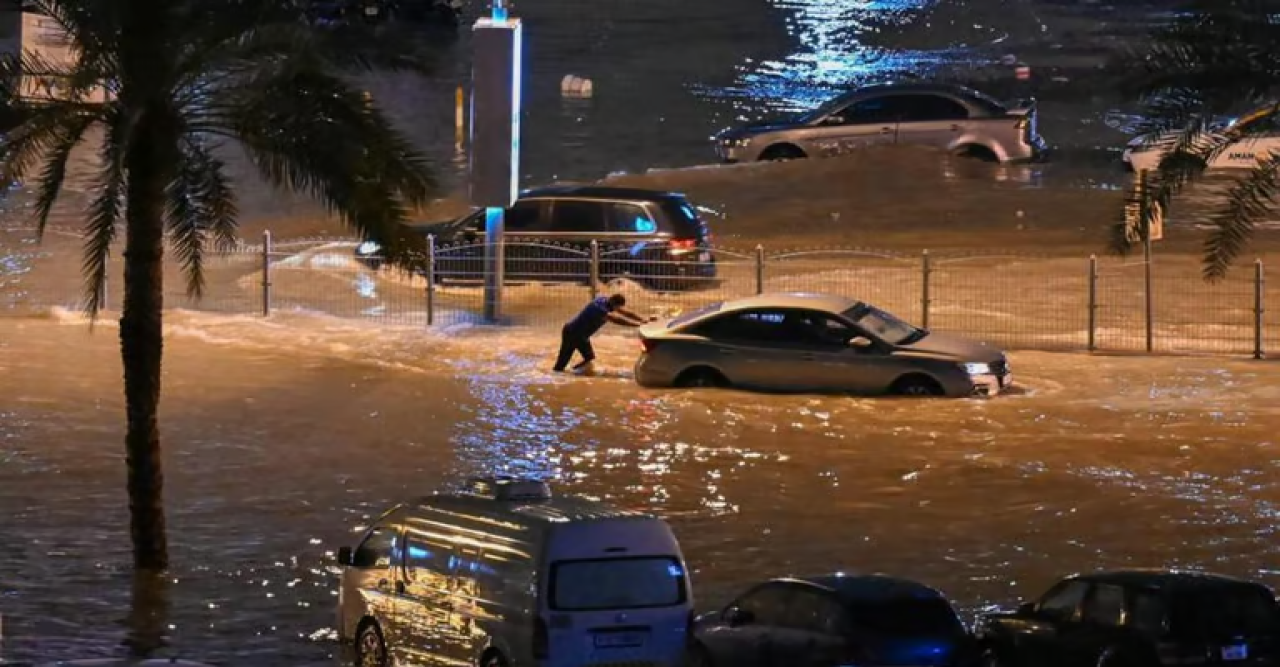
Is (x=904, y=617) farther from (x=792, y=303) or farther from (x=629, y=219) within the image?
(x=629, y=219)

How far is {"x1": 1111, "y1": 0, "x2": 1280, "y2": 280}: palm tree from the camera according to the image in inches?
679

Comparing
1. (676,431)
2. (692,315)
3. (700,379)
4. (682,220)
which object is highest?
(682,220)

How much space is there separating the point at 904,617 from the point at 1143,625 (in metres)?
1.46

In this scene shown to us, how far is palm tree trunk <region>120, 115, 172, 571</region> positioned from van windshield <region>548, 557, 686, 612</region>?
213 inches

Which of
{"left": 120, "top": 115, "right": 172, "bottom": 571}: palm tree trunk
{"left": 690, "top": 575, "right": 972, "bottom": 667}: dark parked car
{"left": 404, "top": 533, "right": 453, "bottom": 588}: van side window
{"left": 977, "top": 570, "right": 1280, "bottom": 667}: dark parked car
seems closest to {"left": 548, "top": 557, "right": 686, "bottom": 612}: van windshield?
{"left": 690, "top": 575, "right": 972, "bottom": 667}: dark parked car

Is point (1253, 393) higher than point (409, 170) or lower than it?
lower

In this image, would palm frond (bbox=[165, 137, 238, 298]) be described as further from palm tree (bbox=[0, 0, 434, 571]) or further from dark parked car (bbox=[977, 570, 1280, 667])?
dark parked car (bbox=[977, 570, 1280, 667])

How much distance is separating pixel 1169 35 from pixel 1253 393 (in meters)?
9.03

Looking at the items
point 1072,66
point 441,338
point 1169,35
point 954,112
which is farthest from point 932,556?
point 1072,66

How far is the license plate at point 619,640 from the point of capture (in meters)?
13.6

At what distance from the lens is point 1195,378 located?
86.9 feet

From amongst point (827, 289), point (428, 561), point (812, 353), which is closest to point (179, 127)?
point (428, 561)

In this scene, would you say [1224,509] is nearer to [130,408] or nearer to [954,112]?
[130,408]

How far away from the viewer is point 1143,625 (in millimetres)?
13609
